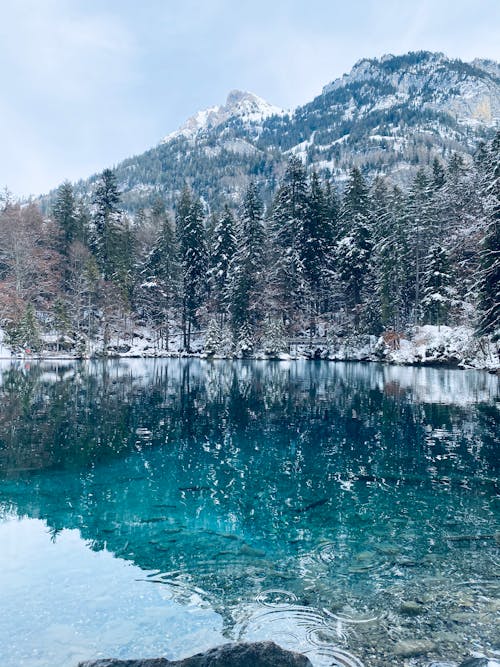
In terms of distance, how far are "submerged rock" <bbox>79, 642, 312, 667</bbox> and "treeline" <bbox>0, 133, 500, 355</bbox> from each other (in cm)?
4963

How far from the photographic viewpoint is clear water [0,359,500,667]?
18.8ft

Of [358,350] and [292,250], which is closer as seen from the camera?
[358,350]

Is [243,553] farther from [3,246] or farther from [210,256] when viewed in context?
[3,246]

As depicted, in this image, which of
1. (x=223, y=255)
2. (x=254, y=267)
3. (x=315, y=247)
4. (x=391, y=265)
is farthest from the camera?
(x=223, y=255)

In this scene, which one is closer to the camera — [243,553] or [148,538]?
[243,553]

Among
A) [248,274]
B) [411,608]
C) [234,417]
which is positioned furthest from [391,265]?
[411,608]

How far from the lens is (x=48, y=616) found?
6180mm

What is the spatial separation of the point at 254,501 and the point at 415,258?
53.2m

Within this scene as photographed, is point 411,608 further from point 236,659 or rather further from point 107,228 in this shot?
point 107,228

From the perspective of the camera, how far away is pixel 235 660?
4520 mm

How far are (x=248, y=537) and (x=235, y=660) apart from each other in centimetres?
435

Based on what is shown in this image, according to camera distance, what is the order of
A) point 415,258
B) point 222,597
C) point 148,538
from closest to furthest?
point 222,597 → point 148,538 → point 415,258

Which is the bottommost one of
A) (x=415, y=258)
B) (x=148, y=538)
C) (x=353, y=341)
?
(x=148, y=538)

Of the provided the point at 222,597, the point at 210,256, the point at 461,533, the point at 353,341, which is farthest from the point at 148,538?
the point at 210,256
